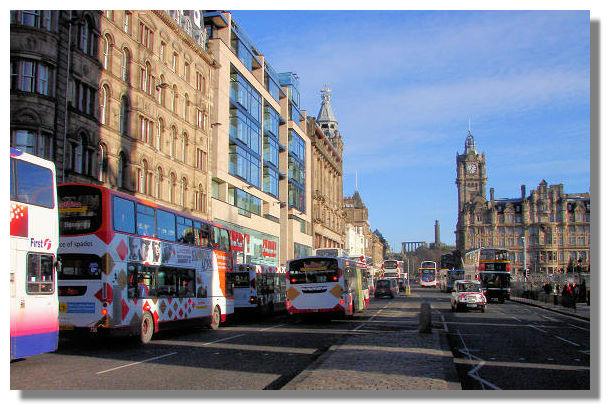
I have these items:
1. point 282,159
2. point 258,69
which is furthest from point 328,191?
point 258,69

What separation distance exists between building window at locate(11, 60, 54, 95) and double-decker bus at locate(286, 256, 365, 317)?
46.7ft

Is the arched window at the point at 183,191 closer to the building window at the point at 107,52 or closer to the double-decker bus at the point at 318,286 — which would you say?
the building window at the point at 107,52

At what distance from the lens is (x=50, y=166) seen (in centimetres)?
1395

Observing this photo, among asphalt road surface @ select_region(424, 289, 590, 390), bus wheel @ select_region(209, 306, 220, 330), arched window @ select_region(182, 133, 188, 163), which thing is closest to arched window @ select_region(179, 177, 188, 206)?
arched window @ select_region(182, 133, 188, 163)

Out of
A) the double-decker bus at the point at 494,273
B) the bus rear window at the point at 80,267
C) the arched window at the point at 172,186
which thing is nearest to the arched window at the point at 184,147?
the arched window at the point at 172,186

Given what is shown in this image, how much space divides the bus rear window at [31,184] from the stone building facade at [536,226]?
135157 millimetres

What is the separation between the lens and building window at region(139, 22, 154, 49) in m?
Answer: 38.8

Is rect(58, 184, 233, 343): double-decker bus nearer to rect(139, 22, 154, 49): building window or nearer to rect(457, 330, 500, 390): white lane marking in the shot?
rect(457, 330, 500, 390): white lane marking

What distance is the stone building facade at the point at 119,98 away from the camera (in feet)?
96.8

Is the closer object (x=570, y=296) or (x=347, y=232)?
(x=570, y=296)

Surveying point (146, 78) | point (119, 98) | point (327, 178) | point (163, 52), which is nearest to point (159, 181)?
point (146, 78)

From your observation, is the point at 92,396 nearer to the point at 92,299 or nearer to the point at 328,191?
the point at 92,299

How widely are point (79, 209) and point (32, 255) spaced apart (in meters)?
4.48
